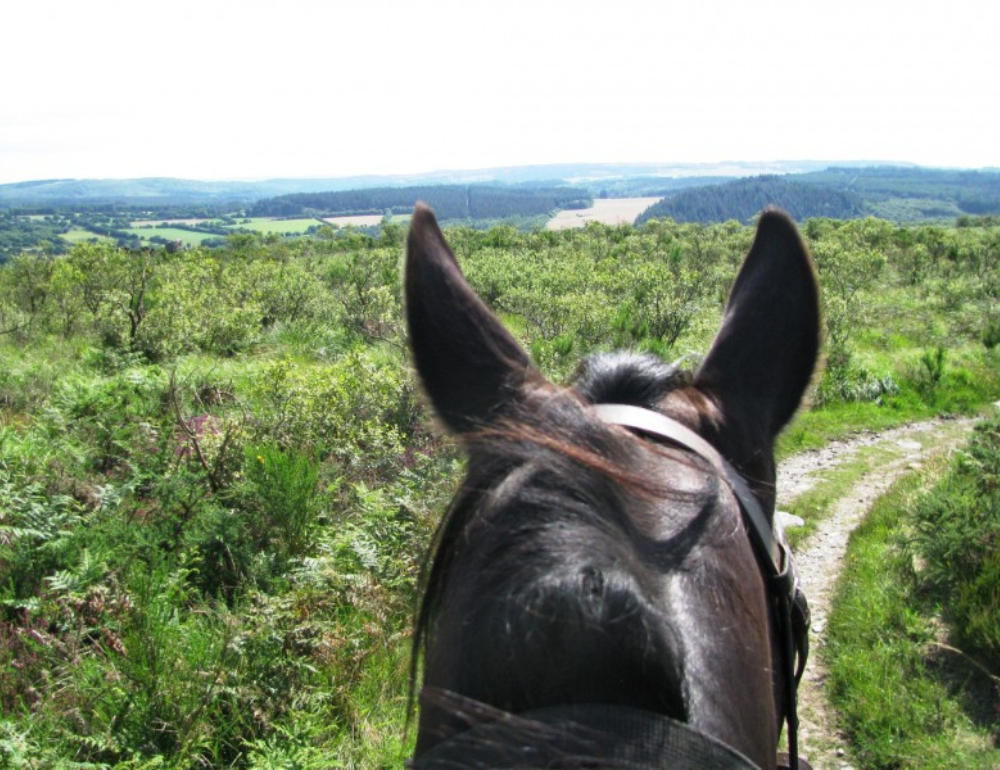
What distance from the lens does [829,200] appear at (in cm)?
7688

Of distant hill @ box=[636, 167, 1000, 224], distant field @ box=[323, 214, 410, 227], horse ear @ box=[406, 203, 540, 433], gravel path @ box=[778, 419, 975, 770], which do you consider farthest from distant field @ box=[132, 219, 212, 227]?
horse ear @ box=[406, 203, 540, 433]

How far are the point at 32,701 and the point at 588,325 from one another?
9100mm

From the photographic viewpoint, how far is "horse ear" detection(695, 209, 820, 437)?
153 centimetres

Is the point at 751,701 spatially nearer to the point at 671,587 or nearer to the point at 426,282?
the point at 671,587

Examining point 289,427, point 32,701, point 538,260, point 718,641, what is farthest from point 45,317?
point 718,641

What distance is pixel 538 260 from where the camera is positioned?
22203 millimetres

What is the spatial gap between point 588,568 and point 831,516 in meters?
7.68

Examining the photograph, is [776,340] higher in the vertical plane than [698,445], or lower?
higher

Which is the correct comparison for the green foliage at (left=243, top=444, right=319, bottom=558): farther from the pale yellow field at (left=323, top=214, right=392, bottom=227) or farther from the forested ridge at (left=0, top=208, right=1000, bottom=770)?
the pale yellow field at (left=323, top=214, right=392, bottom=227)

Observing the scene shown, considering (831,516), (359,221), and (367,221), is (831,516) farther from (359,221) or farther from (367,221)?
(359,221)

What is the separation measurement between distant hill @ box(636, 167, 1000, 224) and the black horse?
→ 42559 millimetres

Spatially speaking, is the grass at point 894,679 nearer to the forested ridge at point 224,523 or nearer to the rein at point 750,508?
the forested ridge at point 224,523

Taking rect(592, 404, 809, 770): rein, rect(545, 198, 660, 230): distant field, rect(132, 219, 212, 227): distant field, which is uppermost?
rect(132, 219, 212, 227): distant field

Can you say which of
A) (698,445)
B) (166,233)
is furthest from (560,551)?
(166,233)
